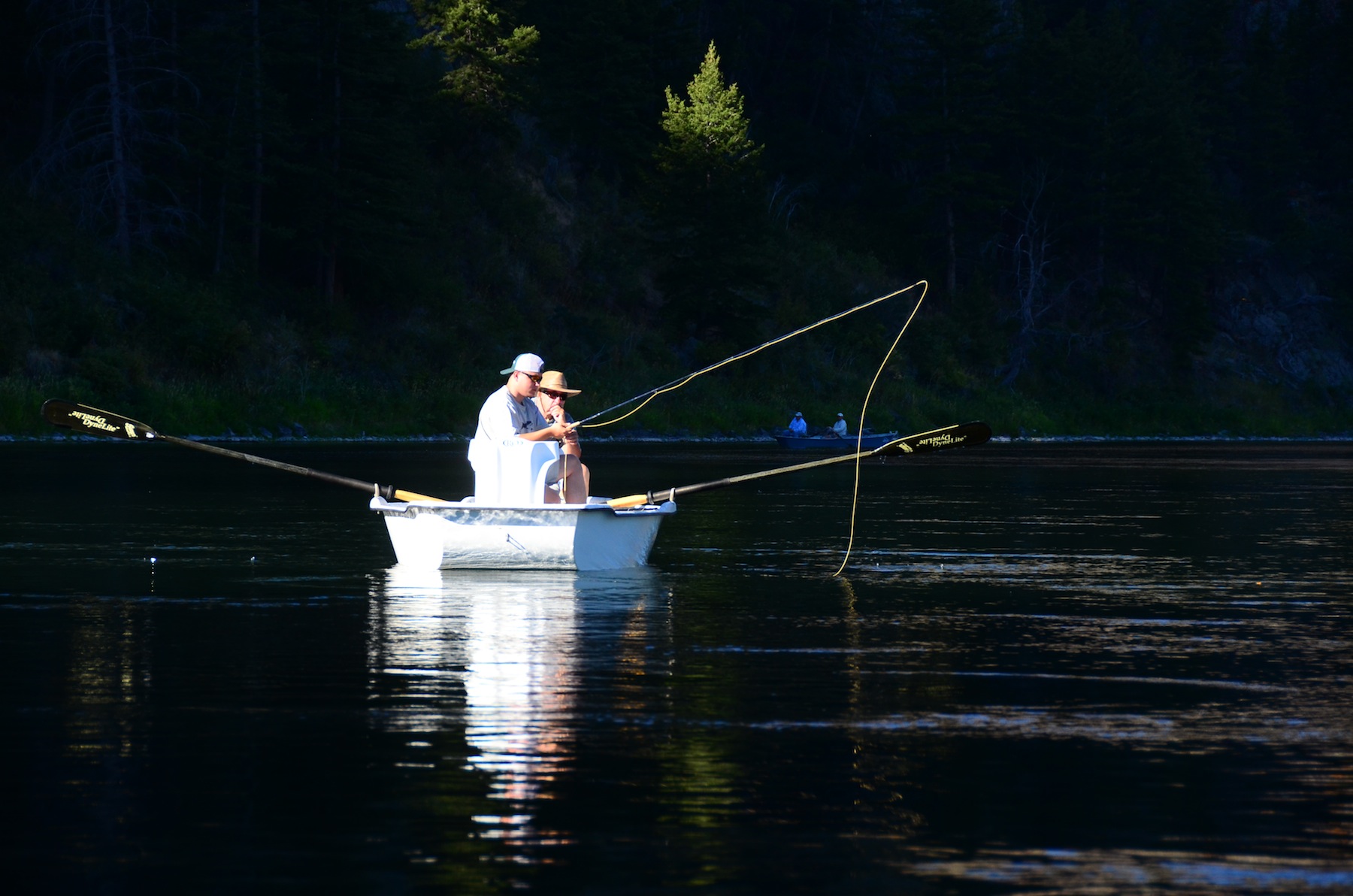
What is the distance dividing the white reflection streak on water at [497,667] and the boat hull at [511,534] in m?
0.21

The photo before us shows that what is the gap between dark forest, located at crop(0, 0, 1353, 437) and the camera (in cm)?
6209

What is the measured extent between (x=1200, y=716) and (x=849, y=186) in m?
86.1

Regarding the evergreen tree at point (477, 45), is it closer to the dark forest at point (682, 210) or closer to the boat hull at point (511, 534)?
the dark forest at point (682, 210)

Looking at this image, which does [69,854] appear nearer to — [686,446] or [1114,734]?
[1114,734]

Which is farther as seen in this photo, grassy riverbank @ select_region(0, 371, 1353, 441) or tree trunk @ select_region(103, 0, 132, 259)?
tree trunk @ select_region(103, 0, 132, 259)

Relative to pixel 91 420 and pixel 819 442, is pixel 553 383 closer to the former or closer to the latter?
pixel 91 420

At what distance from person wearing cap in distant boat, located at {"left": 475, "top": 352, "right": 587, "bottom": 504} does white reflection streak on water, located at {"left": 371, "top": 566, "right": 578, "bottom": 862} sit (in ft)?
4.04

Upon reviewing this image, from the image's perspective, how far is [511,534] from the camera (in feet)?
61.7

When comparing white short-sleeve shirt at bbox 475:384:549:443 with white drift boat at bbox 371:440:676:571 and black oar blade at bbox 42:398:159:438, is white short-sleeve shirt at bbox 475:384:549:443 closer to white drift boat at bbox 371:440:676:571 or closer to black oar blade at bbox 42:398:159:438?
white drift boat at bbox 371:440:676:571

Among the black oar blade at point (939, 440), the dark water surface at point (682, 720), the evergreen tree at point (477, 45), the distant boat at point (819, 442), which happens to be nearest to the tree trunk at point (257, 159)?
the evergreen tree at point (477, 45)

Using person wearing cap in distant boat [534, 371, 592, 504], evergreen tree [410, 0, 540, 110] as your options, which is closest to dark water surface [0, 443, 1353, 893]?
person wearing cap in distant boat [534, 371, 592, 504]

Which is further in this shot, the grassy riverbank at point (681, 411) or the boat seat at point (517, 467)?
the grassy riverbank at point (681, 411)

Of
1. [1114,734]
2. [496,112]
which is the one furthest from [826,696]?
[496,112]

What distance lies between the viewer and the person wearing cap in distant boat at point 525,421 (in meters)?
19.2
